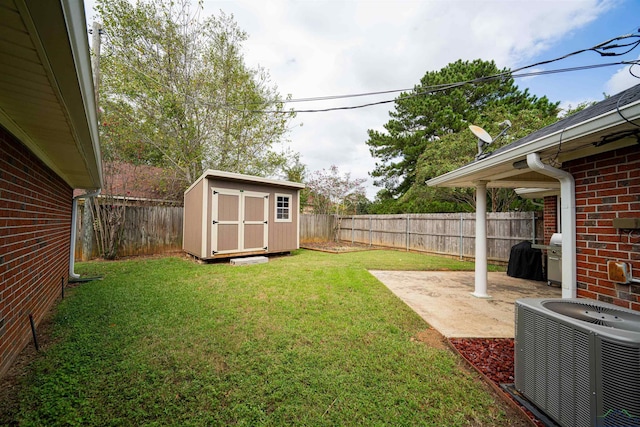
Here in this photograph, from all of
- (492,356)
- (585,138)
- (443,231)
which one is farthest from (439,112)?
(492,356)

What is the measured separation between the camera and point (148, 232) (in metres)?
7.88

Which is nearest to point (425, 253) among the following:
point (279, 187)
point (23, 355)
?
point (279, 187)

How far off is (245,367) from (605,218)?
123 inches

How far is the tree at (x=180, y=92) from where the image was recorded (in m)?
8.05

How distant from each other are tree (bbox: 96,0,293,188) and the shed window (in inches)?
112

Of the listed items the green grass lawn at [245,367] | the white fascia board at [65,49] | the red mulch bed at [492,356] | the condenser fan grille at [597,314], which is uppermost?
the white fascia board at [65,49]

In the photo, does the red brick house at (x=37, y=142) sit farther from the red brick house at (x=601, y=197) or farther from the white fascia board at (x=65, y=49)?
the red brick house at (x=601, y=197)

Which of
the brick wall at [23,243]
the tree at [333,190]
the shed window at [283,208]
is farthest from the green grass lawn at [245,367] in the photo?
the tree at [333,190]

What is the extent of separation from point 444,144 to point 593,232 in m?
9.56

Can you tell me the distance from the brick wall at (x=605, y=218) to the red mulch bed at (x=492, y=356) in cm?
84

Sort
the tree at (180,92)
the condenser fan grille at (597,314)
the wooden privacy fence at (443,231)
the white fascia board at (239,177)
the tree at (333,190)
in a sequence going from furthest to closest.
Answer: the tree at (333,190) < the tree at (180,92) < the wooden privacy fence at (443,231) < the white fascia board at (239,177) < the condenser fan grille at (597,314)

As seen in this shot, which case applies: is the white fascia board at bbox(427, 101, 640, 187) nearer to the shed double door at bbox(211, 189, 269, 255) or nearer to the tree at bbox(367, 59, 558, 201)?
the shed double door at bbox(211, 189, 269, 255)

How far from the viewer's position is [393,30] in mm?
5664

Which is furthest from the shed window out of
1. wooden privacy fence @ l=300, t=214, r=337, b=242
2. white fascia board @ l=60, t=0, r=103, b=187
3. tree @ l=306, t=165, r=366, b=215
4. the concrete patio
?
white fascia board @ l=60, t=0, r=103, b=187
